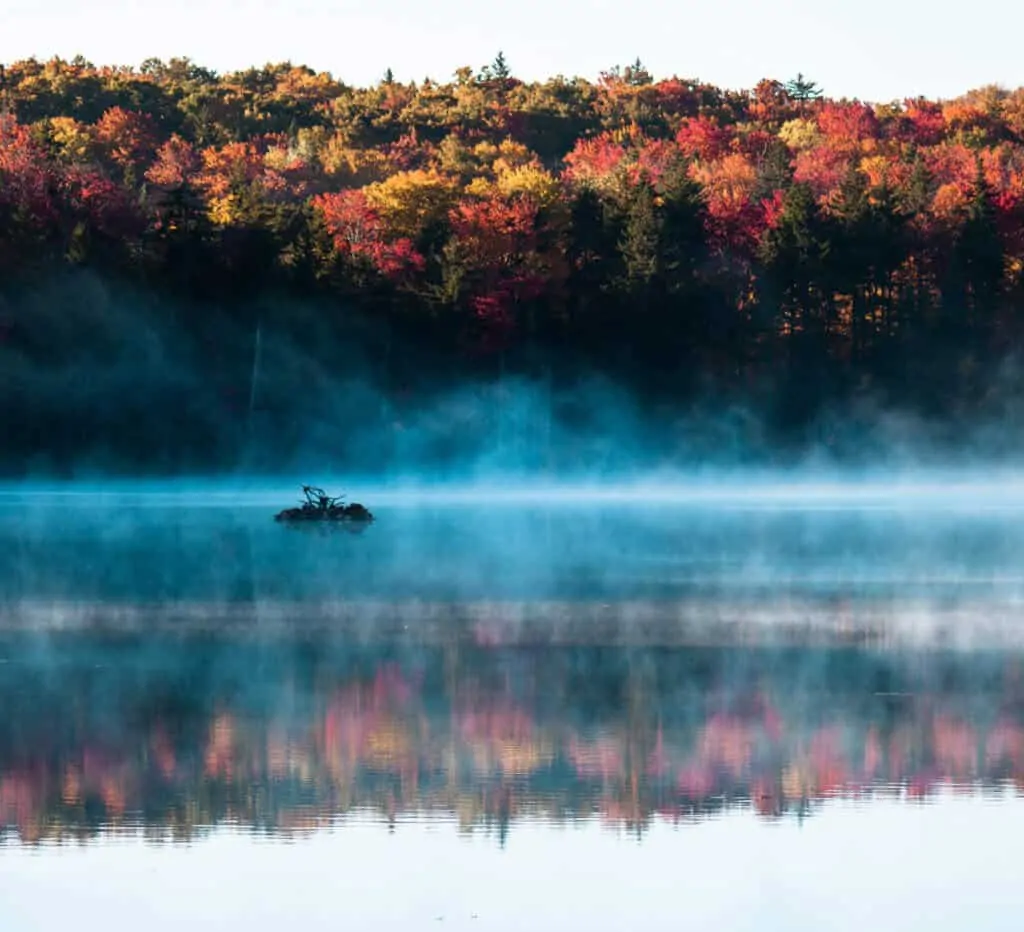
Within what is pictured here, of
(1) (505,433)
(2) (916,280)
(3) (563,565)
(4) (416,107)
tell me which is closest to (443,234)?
(1) (505,433)

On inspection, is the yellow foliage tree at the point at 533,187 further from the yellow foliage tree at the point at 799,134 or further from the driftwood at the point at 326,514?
the driftwood at the point at 326,514

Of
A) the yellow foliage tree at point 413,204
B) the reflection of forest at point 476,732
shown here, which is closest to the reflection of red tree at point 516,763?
the reflection of forest at point 476,732

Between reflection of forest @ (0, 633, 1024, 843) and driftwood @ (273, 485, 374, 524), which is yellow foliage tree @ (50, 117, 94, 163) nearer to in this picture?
driftwood @ (273, 485, 374, 524)

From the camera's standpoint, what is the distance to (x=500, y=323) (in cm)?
5091

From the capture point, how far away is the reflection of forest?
8.20 metres

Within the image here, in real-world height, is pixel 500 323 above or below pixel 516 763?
above

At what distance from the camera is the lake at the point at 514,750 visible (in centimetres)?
686

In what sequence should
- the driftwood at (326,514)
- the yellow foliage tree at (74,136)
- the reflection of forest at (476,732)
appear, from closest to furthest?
the reflection of forest at (476,732) → the driftwood at (326,514) → the yellow foliage tree at (74,136)

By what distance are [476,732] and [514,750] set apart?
608 millimetres

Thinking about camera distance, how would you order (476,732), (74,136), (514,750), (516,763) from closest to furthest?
(516,763)
(514,750)
(476,732)
(74,136)

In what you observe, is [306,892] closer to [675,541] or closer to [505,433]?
[675,541]

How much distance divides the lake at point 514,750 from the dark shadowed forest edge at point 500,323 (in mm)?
28984

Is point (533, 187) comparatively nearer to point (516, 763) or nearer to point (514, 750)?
point (514, 750)

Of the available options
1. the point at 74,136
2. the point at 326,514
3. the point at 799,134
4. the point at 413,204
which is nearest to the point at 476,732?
the point at 326,514
